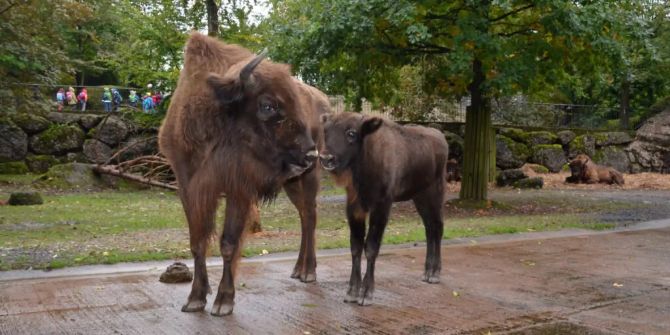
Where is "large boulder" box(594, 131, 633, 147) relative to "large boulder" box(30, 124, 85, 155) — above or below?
above

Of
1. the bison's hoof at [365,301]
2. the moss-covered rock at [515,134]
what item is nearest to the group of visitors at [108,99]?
the moss-covered rock at [515,134]

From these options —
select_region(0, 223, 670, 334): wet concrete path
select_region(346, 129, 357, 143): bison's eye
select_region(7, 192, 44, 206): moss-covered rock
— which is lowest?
select_region(0, 223, 670, 334): wet concrete path

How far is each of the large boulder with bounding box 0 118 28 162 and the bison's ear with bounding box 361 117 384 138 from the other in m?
18.7

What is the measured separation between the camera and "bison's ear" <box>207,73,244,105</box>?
5652 mm

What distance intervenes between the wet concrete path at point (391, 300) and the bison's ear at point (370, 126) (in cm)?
172

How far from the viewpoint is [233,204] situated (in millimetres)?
5738

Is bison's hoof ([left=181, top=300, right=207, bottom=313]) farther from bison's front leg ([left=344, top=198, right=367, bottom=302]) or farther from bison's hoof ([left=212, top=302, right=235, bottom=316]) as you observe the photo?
bison's front leg ([left=344, top=198, right=367, bottom=302])

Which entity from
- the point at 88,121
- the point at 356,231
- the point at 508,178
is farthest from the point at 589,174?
the point at 356,231

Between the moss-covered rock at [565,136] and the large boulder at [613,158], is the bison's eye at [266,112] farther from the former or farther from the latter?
the large boulder at [613,158]

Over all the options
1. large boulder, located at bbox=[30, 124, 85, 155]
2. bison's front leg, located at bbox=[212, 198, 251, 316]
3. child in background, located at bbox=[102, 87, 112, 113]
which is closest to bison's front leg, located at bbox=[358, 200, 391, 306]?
bison's front leg, located at bbox=[212, 198, 251, 316]

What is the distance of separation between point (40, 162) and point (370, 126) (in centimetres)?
1858

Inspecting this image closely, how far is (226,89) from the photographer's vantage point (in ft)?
18.6

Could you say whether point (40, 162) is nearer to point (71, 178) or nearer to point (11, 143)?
point (11, 143)

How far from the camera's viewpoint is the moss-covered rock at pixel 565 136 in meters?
26.9
